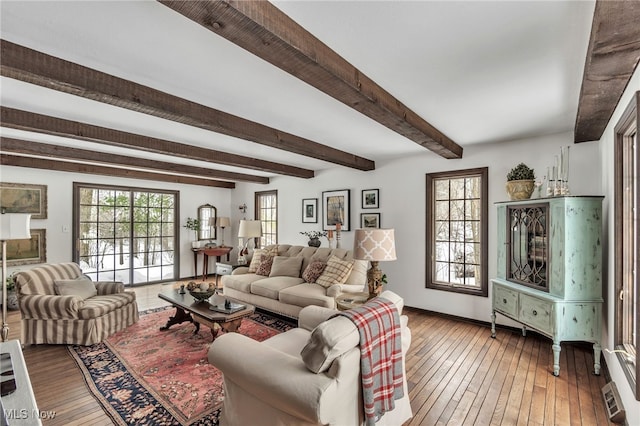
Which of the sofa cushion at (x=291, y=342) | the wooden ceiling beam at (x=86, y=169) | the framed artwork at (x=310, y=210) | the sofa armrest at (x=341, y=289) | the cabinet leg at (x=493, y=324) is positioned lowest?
the cabinet leg at (x=493, y=324)

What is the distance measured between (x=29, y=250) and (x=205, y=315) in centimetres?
403

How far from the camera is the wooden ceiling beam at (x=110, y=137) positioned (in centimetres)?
271

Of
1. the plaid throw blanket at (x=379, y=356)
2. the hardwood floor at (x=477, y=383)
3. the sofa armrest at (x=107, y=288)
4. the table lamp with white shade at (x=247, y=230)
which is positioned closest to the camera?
the plaid throw blanket at (x=379, y=356)

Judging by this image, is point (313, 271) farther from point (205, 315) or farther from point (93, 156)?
point (93, 156)

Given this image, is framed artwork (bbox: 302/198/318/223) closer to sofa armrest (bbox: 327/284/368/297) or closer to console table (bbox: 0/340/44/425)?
sofa armrest (bbox: 327/284/368/297)

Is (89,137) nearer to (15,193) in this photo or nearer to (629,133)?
(15,193)

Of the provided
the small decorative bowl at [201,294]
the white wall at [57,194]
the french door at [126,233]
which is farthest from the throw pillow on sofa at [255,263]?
the white wall at [57,194]

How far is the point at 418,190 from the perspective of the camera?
467cm

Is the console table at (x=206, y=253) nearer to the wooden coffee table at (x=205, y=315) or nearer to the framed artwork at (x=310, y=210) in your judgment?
the framed artwork at (x=310, y=210)

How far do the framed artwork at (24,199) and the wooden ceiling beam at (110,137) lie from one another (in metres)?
3.00

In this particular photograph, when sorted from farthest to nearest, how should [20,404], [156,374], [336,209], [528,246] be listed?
[336,209], [528,246], [156,374], [20,404]

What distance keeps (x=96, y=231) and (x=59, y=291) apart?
102 inches

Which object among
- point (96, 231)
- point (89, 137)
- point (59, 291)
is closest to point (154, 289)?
point (96, 231)

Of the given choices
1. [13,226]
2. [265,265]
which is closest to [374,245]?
[265,265]
